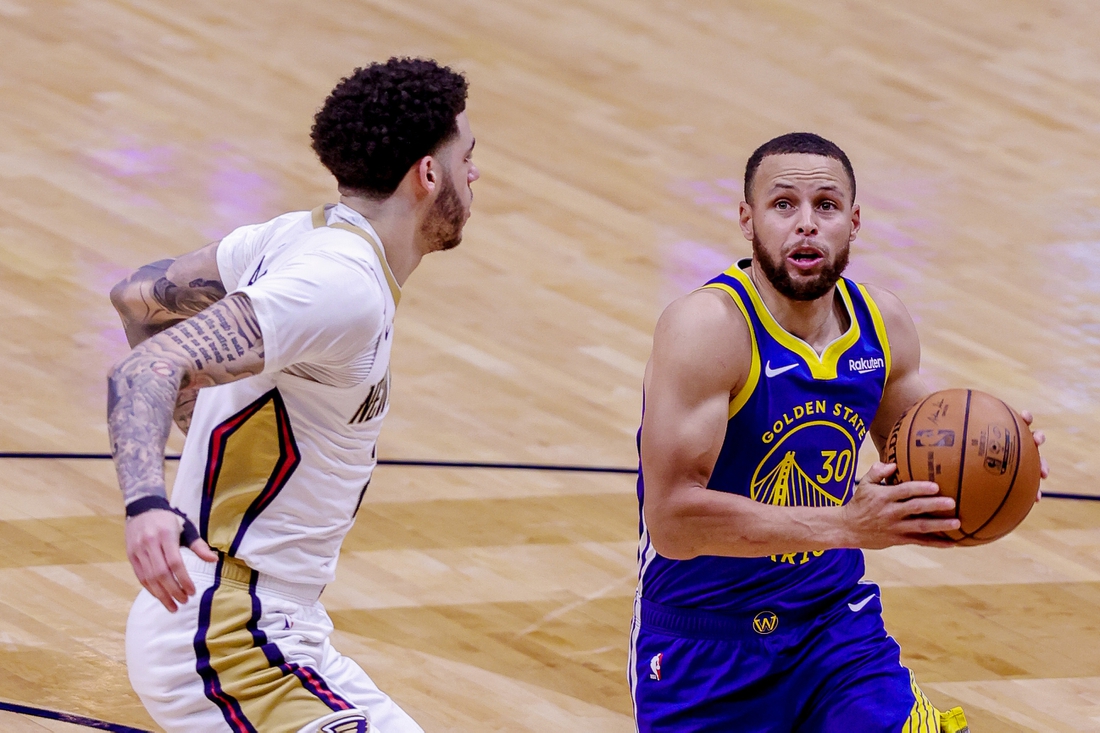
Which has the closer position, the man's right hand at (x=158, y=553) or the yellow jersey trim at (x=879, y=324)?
the man's right hand at (x=158, y=553)

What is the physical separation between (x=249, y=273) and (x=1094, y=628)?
3461 millimetres

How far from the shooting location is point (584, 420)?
271 inches

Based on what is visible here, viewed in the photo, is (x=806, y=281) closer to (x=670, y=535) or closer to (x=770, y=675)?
(x=670, y=535)

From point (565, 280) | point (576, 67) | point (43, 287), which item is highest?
point (576, 67)

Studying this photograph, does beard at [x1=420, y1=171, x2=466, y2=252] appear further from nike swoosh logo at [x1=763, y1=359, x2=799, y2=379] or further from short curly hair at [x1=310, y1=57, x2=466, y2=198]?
nike swoosh logo at [x1=763, y1=359, x2=799, y2=379]

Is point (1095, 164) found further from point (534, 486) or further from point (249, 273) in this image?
point (249, 273)

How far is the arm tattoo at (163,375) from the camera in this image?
2.78 meters

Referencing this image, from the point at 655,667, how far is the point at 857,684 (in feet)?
1.55

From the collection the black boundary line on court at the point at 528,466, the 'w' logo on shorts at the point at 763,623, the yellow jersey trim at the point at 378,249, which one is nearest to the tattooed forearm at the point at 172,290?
the yellow jersey trim at the point at 378,249

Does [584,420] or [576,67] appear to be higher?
[576,67]

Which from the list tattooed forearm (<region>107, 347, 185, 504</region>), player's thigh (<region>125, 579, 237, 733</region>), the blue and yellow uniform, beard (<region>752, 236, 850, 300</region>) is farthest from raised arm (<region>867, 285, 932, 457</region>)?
tattooed forearm (<region>107, 347, 185, 504</region>)

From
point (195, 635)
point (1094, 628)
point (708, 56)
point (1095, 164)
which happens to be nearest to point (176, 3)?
point (708, 56)

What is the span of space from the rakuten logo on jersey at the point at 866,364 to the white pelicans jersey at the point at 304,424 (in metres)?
1.15

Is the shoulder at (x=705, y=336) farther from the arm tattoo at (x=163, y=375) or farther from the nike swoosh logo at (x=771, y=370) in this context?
the arm tattoo at (x=163, y=375)
